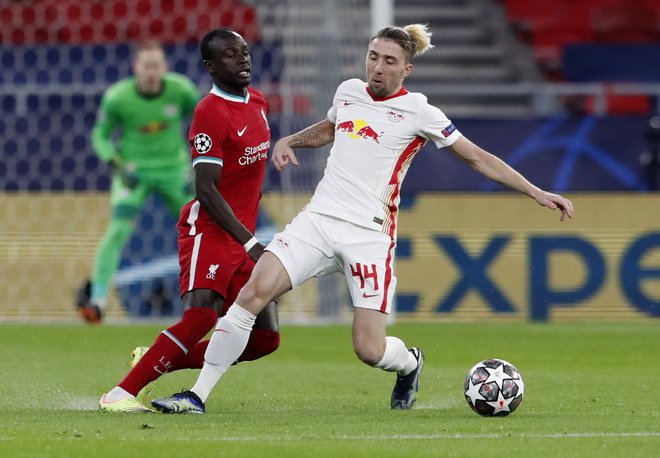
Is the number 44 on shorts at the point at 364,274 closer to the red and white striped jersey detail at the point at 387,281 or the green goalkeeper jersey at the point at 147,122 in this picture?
the red and white striped jersey detail at the point at 387,281

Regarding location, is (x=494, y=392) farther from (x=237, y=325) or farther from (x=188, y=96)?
(x=188, y=96)

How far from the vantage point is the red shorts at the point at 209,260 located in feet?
22.0

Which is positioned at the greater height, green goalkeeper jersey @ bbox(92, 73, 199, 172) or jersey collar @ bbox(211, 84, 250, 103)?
jersey collar @ bbox(211, 84, 250, 103)

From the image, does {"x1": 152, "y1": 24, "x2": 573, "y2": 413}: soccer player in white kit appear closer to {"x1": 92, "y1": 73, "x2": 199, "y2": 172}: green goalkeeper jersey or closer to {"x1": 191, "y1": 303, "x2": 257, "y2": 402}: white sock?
{"x1": 191, "y1": 303, "x2": 257, "y2": 402}: white sock

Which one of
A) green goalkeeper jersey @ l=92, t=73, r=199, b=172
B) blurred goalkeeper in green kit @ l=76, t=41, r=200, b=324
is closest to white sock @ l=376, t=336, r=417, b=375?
blurred goalkeeper in green kit @ l=76, t=41, r=200, b=324

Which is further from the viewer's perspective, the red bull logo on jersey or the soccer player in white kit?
the red bull logo on jersey

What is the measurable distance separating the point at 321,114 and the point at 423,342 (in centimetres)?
291

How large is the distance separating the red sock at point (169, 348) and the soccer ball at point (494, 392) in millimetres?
1209

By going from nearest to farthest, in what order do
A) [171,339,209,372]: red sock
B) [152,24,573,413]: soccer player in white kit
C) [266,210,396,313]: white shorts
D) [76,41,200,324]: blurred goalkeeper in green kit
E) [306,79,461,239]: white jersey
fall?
1. [152,24,573,413]: soccer player in white kit
2. [266,210,396,313]: white shorts
3. [306,79,461,239]: white jersey
4. [171,339,209,372]: red sock
5. [76,41,200,324]: blurred goalkeeper in green kit

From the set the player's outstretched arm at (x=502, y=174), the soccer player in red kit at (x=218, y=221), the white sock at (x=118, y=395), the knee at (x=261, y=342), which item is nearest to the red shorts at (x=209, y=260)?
the soccer player in red kit at (x=218, y=221)

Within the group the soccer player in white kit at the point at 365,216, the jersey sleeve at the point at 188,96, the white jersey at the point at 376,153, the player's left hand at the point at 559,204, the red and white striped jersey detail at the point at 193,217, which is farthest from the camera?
the jersey sleeve at the point at 188,96

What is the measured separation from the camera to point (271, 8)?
15.0 m

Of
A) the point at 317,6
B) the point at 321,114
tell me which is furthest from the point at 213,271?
the point at 317,6

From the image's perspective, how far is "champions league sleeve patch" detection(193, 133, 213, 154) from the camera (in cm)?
658
